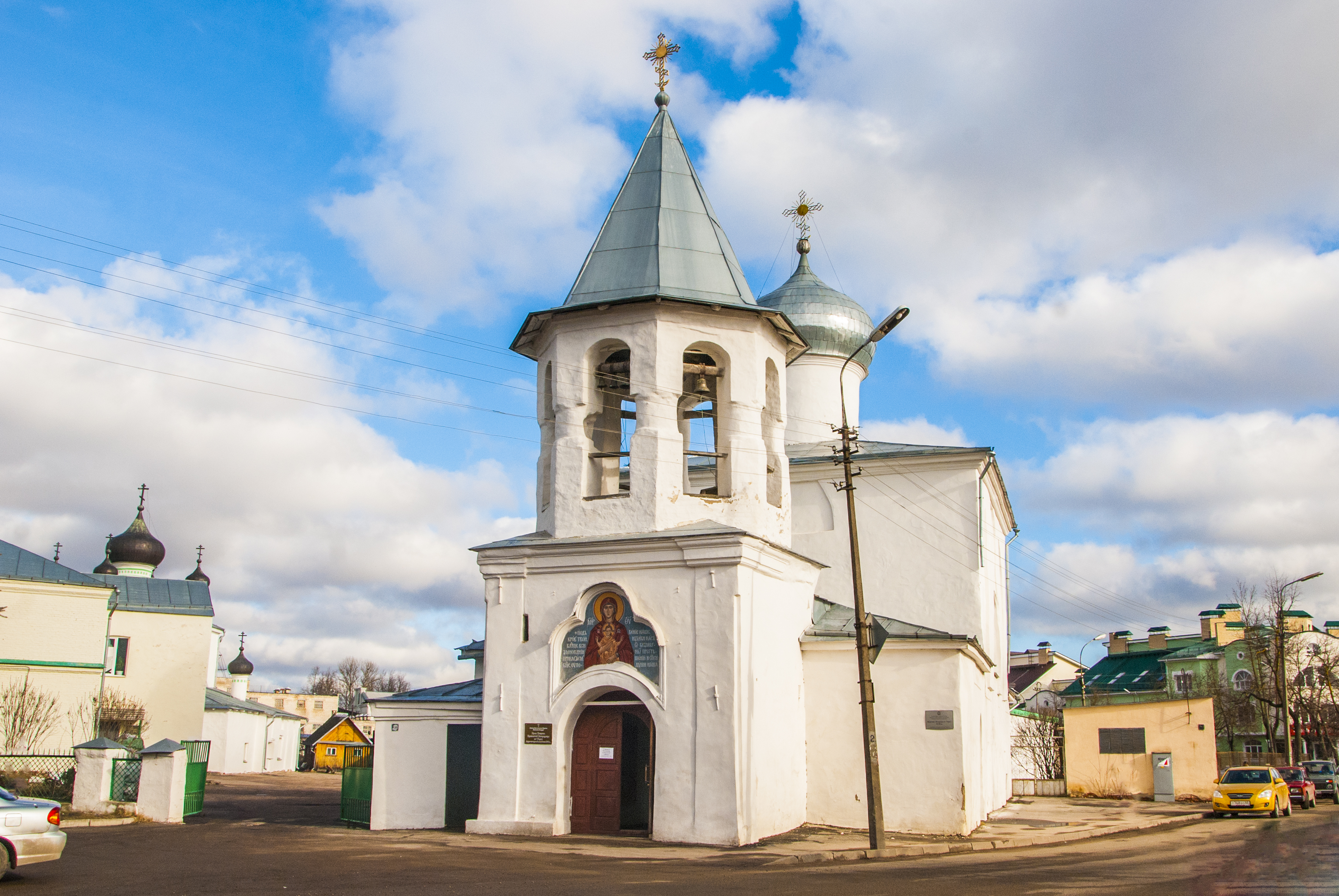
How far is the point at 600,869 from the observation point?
12406 mm

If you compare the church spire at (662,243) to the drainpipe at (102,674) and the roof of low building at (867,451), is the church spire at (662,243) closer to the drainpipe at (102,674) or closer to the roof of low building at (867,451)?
the roof of low building at (867,451)

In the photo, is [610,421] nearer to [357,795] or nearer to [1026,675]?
[357,795]

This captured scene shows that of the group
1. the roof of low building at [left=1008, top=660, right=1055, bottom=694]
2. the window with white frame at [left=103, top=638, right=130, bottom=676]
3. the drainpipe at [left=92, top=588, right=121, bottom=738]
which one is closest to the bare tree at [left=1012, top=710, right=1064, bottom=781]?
the drainpipe at [left=92, top=588, right=121, bottom=738]

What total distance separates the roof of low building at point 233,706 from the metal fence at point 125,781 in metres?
27.5

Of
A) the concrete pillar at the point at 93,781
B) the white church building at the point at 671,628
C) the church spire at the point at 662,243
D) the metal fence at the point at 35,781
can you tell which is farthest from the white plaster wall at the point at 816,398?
the metal fence at the point at 35,781

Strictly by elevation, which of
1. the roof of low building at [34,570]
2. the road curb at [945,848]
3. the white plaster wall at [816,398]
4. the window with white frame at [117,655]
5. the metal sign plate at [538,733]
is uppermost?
the white plaster wall at [816,398]

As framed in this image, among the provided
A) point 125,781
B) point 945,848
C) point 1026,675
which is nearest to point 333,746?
point 1026,675

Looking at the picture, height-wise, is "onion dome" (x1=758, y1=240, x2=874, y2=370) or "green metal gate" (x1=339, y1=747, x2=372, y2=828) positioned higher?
"onion dome" (x1=758, y1=240, x2=874, y2=370)

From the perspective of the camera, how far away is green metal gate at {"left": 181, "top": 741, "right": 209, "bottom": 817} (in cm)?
1970

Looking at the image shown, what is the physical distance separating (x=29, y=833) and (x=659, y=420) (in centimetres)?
942

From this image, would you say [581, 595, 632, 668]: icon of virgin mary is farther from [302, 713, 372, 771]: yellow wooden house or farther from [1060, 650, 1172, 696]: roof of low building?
[302, 713, 372, 771]: yellow wooden house

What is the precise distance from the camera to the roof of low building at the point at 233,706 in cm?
4725

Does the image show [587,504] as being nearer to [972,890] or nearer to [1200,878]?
[972,890]

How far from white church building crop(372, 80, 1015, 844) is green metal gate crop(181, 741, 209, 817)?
448 cm
